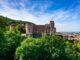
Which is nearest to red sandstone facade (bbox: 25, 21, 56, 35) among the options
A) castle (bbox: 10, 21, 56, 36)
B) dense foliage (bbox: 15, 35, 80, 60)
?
castle (bbox: 10, 21, 56, 36)

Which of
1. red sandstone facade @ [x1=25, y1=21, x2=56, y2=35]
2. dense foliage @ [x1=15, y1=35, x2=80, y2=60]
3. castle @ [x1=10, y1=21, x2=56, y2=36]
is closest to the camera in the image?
dense foliage @ [x1=15, y1=35, x2=80, y2=60]

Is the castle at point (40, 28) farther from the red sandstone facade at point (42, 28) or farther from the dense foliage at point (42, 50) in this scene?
the dense foliage at point (42, 50)

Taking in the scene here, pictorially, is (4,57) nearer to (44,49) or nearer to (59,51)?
(44,49)

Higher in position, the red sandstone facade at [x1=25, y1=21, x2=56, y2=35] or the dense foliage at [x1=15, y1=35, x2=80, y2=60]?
the red sandstone facade at [x1=25, y1=21, x2=56, y2=35]

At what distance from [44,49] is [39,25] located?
3036 cm

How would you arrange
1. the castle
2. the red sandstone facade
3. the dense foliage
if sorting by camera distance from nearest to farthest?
1. the dense foliage
2. the castle
3. the red sandstone facade

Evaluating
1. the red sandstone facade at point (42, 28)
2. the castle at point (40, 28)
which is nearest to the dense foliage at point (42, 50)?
the castle at point (40, 28)

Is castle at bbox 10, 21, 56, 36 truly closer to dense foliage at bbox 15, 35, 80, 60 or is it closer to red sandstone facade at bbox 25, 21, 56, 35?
red sandstone facade at bbox 25, 21, 56, 35

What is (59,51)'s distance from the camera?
561 inches

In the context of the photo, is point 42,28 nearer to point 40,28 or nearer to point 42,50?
point 40,28

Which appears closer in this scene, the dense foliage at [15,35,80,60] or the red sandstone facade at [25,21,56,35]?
the dense foliage at [15,35,80,60]

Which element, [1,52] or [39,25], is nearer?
[1,52]

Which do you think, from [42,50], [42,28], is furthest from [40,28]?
[42,50]

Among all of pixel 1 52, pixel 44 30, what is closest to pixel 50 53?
pixel 1 52
